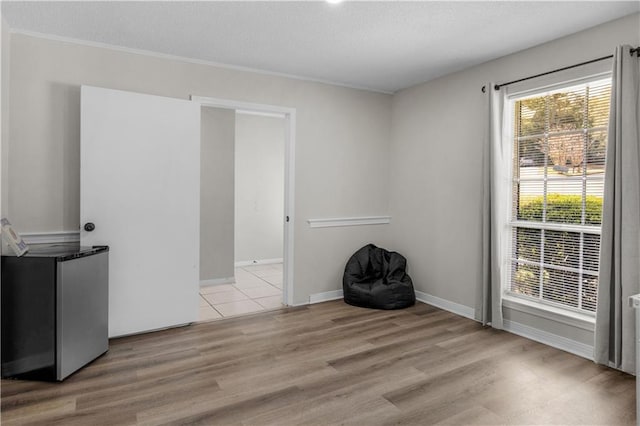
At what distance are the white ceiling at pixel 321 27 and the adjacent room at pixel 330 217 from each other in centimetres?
2

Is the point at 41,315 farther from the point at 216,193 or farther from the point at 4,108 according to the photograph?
the point at 216,193

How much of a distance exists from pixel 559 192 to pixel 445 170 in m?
1.10

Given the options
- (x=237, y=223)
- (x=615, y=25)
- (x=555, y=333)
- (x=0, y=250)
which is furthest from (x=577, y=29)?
(x=237, y=223)

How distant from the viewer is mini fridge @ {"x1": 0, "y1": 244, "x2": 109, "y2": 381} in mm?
2412

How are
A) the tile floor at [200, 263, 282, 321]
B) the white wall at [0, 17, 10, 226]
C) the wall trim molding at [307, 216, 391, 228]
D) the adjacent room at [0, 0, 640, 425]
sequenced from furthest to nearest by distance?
the wall trim molding at [307, 216, 391, 228] → the tile floor at [200, 263, 282, 321] → the white wall at [0, 17, 10, 226] → the adjacent room at [0, 0, 640, 425]

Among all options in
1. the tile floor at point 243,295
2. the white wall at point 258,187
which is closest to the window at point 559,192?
the tile floor at point 243,295

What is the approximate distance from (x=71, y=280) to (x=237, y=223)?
3880 millimetres

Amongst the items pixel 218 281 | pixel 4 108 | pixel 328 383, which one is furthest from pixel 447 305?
pixel 4 108

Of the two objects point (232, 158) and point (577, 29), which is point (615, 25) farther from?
point (232, 158)

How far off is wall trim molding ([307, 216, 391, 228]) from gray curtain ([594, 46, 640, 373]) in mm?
2333

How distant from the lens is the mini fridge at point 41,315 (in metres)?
2.41

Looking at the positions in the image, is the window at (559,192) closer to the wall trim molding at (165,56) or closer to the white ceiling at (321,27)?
the white ceiling at (321,27)

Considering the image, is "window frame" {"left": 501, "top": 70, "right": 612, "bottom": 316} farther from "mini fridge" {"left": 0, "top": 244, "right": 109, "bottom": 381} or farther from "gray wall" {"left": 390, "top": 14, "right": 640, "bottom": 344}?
"mini fridge" {"left": 0, "top": 244, "right": 109, "bottom": 381}

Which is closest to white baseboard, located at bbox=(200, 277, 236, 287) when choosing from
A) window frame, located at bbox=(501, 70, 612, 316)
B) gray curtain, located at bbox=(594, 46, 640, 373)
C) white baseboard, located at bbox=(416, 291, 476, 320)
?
white baseboard, located at bbox=(416, 291, 476, 320)
